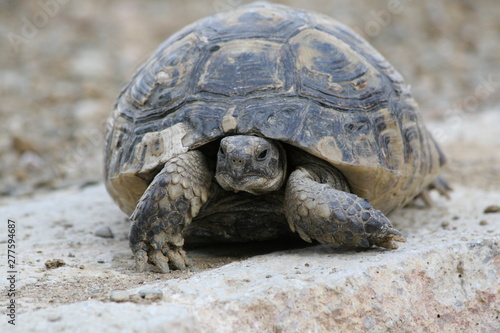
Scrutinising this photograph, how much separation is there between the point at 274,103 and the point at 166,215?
81cm

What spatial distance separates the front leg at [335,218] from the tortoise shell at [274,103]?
27 cm

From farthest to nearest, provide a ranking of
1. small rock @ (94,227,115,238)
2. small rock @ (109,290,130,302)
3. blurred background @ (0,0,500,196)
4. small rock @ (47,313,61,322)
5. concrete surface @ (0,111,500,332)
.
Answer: blurred background @ (0,0,500,196) < small rock @ (94,227,115,238) < small rock @ (109,290,130,302) < concrete surface @ (0,111,500,332) < small rock @ (47,313,61,322)

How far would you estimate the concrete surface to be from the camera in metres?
2.31

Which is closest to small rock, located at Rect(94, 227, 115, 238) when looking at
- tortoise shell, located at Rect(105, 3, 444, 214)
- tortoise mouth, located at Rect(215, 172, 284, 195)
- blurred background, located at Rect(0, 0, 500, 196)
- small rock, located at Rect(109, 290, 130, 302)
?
tortoise shell, located at Rect(105, 3, 444, 214)

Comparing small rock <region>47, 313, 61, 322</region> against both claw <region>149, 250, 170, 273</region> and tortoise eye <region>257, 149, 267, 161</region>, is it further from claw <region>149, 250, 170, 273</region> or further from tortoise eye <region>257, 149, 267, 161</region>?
tortoise eye <region>257, 149, 267, 161</region>

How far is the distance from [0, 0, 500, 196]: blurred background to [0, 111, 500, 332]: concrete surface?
295 cm

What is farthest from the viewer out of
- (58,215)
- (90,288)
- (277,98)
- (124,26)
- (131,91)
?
(124,26)

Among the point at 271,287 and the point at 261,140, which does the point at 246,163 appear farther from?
the point at 271,287

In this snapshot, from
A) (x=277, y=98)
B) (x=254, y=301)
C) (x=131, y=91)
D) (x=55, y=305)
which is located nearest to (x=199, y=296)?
(x=254, y=301)

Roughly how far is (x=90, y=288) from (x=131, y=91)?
1522 mm

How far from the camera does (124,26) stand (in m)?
11.7

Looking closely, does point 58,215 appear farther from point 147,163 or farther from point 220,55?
point 220,55

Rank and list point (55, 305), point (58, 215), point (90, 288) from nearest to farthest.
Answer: point (55, 305)
point (90, 288)
point (58, 215)

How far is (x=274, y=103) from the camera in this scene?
3.29 metres
